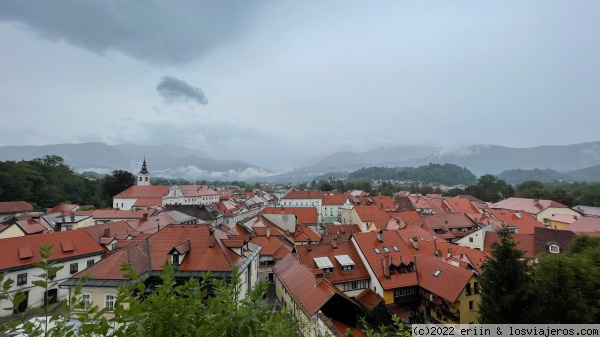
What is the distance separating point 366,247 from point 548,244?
21.7 meters

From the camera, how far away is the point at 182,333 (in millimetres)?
3891

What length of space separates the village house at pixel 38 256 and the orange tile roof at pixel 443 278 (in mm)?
27697

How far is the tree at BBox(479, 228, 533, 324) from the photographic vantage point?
48.7 ft

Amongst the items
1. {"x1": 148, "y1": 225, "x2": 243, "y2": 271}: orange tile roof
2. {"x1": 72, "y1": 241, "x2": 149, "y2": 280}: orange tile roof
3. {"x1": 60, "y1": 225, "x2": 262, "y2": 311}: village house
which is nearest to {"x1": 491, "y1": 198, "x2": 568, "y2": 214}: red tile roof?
{"x1": 60, "y1": 225, "x2": 262, "y2": 311}: village house

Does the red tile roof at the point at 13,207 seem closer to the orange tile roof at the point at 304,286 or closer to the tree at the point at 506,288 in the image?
the orange tile roof at the point at 304,286

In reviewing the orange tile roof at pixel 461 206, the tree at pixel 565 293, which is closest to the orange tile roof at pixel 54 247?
the tree at pixel 565 293

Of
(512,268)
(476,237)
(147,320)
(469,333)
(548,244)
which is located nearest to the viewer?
(147,320)

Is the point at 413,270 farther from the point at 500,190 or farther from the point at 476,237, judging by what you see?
the point at 500,190

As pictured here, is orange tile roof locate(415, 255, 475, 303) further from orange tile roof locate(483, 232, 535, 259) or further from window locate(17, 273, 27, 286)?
window locate(17, 273, 27, 286)

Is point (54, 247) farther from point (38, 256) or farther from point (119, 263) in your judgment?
Answer: point (119, 263)

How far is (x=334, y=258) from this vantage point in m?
25.5

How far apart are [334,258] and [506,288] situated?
514 inches

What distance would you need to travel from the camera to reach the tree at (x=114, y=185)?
88.1m

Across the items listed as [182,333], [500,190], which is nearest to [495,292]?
[182,333]
